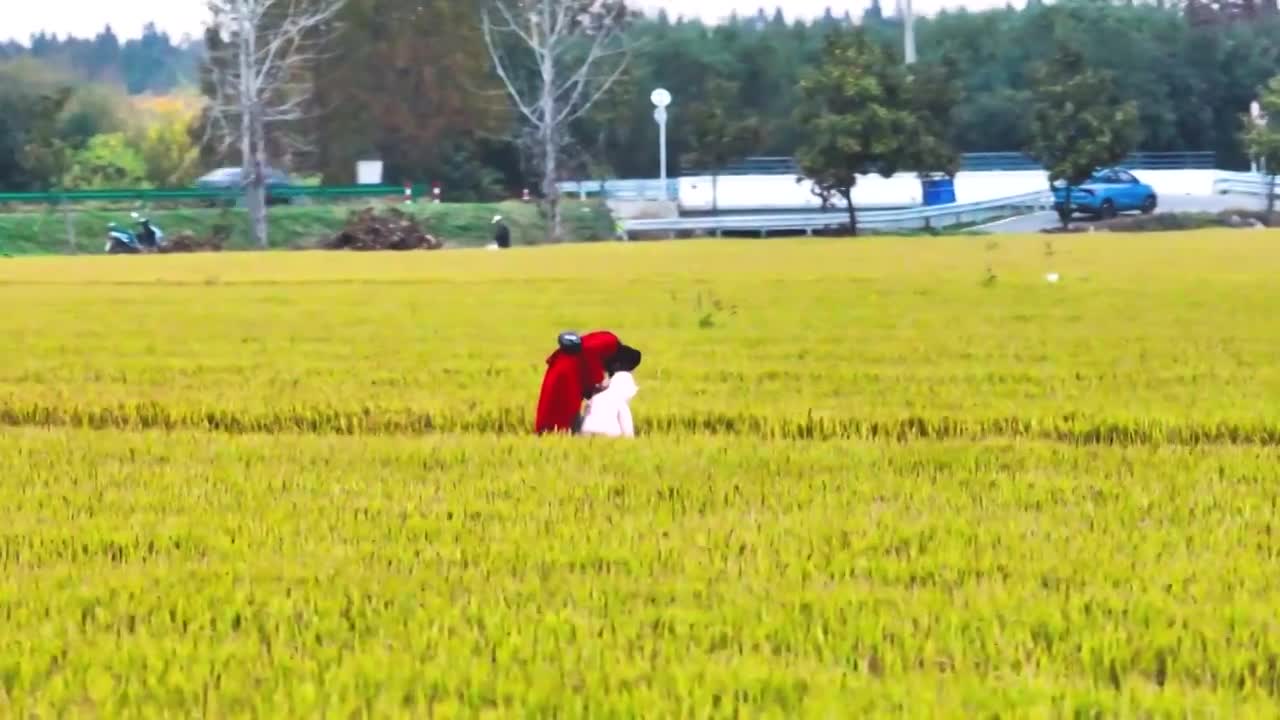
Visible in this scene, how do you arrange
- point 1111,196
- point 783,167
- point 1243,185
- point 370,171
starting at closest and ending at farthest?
point 1111,196 < point 1243,185 < point 370,171 < point 783,167

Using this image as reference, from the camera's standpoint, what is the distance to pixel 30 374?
1148 centimetres

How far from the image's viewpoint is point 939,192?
58.3 m

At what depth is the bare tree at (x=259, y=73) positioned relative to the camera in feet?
150

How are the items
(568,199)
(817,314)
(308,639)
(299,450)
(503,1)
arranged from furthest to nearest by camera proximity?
(503,1), (568,199), (817,314), (299,450), (308,639)

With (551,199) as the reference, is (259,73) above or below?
above

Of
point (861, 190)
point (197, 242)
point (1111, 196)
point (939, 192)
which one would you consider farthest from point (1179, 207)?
point (197, 242)

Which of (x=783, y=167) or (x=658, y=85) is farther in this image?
(x=658, y=85)

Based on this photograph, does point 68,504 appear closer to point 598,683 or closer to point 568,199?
point 598,683

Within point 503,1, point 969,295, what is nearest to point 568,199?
point 503,1

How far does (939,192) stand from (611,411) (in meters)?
51.9

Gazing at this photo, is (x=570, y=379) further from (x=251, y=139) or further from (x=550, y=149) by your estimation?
(x=550, y=149)

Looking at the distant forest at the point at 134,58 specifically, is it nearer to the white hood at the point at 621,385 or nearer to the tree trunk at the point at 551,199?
the tree trunk at the point at 551,199

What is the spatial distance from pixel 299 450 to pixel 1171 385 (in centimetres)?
521

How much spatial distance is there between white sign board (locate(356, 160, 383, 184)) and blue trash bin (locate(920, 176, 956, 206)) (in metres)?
17.9
